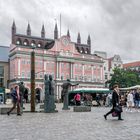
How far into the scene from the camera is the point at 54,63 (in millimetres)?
99688

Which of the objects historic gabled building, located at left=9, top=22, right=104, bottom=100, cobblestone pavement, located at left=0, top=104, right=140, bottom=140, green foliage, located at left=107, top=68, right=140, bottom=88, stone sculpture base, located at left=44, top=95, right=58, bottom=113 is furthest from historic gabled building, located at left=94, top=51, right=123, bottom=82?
cobblestone pavement, located at left=0, top=104, right=140, bottom=140

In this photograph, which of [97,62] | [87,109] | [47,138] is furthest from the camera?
[97,62]

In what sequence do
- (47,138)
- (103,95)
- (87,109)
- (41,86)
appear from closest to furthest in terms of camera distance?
(47,138) → (87,109) → (103,95) → (41,86)

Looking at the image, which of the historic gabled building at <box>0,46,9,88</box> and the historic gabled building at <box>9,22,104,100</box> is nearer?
the historic gabled building at <box>9,22,104,100</box>

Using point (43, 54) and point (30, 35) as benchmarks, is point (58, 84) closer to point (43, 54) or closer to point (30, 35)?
point (43, 54)

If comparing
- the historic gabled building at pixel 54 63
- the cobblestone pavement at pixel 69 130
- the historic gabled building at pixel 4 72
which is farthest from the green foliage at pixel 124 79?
the cobblestone pavement at pixel 69 130

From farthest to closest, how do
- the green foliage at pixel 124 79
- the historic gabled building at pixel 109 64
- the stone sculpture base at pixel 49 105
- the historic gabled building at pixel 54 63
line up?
1. the historic gabled building at pixel 109 64
2. the green foliage at pixel 124 79
3. the historic gabled building at pixel 54 63
4. the stone sculpture base at pixel 49 105

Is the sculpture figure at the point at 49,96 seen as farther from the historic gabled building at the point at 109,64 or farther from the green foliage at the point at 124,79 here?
the historic gabled building at the point at 109,64

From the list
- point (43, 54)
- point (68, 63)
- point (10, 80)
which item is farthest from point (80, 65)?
point (10, 80)

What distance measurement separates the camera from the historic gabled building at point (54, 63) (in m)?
93.1

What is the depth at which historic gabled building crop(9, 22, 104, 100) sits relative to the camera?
93.1m

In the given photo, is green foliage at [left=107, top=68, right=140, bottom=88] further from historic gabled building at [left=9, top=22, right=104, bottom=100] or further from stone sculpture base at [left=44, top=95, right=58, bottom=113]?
stone sculpture base at [left=44, top=95, right=58, bottom=113]

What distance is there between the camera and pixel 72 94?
53.4 metres

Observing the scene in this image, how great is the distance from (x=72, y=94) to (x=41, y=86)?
142 ft
